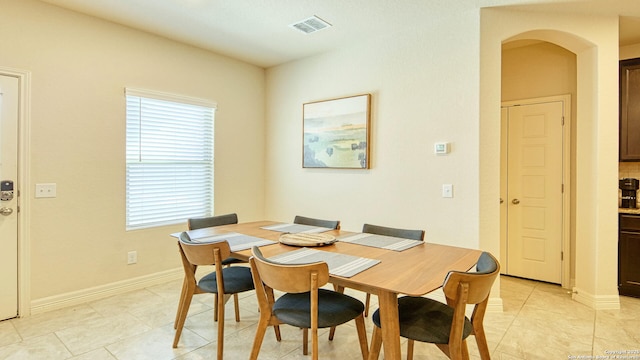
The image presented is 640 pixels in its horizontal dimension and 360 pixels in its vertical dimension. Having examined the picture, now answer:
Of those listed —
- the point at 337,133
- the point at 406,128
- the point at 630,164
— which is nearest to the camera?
the point at 406,128

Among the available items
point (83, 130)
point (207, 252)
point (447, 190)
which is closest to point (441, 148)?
point (447, 190)

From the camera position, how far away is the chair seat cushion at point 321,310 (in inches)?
70.0

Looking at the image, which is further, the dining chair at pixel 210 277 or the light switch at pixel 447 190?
the light switch at pixel 447 190

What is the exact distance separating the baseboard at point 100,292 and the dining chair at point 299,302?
88.6 inches

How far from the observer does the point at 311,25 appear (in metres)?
3.35

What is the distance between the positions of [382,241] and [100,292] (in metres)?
2.77

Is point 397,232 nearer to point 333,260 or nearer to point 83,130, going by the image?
point 333,260

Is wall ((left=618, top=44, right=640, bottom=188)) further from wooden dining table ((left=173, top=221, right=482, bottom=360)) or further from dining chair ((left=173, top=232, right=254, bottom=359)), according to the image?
dining chair ((left=173, top=232, right=254, bottom=359))

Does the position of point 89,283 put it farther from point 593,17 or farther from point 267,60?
point 593,17

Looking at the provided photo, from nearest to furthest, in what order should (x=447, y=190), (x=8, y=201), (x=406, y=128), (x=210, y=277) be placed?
(x=210, y=277) → (x=8, y=201) → (x=447, y=190) → (x=406, y=128)

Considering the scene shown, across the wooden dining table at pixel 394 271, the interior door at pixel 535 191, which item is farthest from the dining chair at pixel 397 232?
the interior door at pixel 535 191

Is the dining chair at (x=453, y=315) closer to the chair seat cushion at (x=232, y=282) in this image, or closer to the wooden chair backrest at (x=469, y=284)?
the wooden chair backrest at (x=469, y=284)

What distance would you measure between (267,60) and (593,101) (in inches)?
141

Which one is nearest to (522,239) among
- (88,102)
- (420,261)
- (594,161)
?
(594,161)
